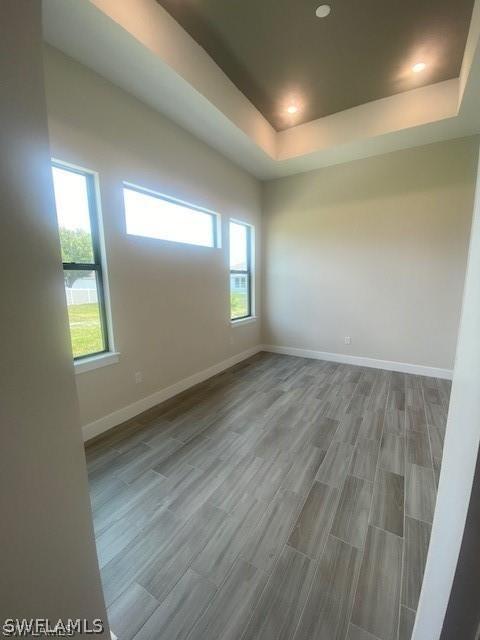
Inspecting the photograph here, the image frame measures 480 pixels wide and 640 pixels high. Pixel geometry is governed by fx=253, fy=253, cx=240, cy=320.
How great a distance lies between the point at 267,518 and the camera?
1445 millimetres

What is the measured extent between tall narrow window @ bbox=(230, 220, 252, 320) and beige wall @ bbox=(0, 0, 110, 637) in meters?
3.32

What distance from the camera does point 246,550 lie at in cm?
127

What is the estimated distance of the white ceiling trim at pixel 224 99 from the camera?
1704 millimetres

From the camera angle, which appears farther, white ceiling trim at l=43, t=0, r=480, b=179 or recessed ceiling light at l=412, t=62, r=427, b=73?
recessed ceiling light at l=412, t=62, r=427, b=73

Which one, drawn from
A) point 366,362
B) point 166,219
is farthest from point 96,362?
point 366,362

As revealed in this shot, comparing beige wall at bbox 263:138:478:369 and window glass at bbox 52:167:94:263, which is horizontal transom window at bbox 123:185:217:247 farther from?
beige wall at bbox 263:138:478:369

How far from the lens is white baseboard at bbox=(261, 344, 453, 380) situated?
3434mm

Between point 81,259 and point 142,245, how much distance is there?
57 centimetres

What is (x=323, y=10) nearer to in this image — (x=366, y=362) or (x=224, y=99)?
(x=224, y=99)

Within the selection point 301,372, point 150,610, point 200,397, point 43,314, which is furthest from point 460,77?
point 150,610

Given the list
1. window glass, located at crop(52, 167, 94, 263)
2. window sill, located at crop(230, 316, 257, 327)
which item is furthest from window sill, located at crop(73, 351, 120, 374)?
window sill, located at crop(230, 316, 257, 327)

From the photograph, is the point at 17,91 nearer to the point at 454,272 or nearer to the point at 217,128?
the point at 217,128

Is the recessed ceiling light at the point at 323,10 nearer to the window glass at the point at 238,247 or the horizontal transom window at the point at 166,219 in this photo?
the horizontal transom window at the point at 166,219

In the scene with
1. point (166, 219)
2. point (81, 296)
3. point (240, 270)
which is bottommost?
point (81, 296)
